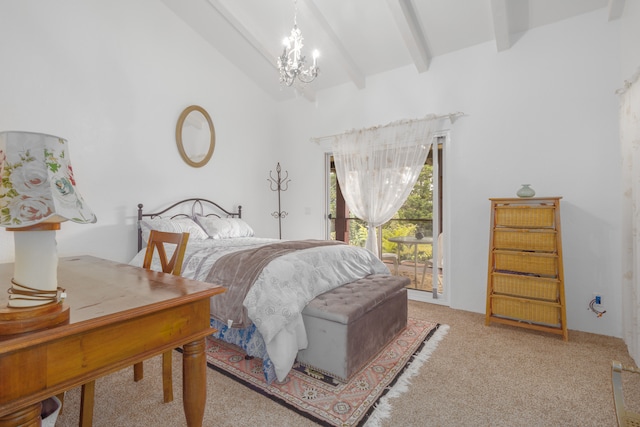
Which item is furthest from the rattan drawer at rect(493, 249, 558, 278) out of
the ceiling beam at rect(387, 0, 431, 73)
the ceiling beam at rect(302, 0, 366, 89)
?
the ceiling beam at rect(302, 0, 366, 89)

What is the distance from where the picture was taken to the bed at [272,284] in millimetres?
1887

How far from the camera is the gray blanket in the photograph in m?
2.01

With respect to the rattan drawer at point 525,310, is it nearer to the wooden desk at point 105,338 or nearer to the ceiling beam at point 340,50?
the wooden desk at point 105,338

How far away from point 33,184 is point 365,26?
3544mm

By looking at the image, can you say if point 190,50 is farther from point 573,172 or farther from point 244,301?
point 573,172

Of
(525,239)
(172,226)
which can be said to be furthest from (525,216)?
(172,226)

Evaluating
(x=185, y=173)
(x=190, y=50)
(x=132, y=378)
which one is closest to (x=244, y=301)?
(x=132, y=378)

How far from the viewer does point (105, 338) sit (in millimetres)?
906

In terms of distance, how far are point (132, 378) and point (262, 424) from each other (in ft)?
3.31

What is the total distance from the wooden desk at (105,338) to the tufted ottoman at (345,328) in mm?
905

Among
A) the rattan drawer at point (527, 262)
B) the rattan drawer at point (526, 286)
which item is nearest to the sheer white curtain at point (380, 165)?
the rattan drawer at point (527, 262)

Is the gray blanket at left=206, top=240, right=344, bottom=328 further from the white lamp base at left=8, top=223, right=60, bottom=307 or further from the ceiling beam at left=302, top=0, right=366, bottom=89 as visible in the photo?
the ceiling beam at left=302, top=0, right=366, bottom=89

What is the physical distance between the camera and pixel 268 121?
194 inches

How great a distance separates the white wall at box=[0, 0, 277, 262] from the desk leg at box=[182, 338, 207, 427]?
245 cm
